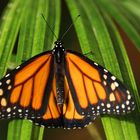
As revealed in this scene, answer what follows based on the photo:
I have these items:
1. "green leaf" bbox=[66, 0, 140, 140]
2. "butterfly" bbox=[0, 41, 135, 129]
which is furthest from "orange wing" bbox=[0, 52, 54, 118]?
"green leaf" bbox=[66, 0, 140, 140]

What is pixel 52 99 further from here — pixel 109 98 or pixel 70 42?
pixel 70 42

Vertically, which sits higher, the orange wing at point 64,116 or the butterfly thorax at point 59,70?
the butterfly thorax at point 59,70

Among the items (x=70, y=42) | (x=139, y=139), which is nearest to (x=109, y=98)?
(x=139, y=139)

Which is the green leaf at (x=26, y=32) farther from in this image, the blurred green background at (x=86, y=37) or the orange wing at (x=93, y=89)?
the orange wing at (x=93, y=89)

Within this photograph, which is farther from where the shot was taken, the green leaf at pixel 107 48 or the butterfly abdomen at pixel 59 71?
the butterfly abdomen at pixel 59 71

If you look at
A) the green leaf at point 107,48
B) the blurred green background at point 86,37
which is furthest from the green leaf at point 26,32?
the green leaf at point 107,48

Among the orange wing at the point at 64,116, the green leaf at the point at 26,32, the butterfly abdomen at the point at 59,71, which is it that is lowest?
→ the orange wing at the point at 64,116

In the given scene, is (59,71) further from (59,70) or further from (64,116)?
(64,116)
